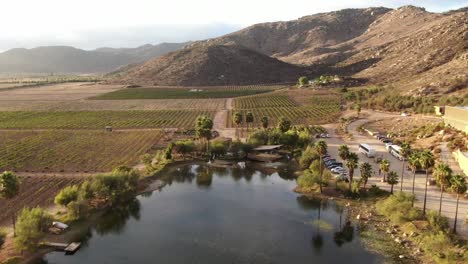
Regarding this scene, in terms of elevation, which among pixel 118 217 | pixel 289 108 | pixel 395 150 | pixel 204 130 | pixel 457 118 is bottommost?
pixel 118 217

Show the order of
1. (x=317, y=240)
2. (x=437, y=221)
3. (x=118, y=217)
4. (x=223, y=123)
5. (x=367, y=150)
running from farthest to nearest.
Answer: (x=223, y=123)
(x=367, y=150)
(x=118, y=217)
(x=317, y=240)
(x=437, y=221)

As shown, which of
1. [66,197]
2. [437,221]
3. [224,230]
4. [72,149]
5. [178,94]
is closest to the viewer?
[437,221]

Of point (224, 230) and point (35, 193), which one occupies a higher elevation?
point (35, 193)

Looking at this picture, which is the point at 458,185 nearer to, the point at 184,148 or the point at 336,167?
the point at 336,167

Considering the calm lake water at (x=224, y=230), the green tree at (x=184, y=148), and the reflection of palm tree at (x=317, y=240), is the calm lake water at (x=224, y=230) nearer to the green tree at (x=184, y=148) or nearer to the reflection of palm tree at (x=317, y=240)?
the reflection of palm tree at (x=317, y=240)

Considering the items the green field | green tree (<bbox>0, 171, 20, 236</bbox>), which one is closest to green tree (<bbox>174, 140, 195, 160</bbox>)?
green tree (<bbox>0, 171, 20, 236</bbox>)

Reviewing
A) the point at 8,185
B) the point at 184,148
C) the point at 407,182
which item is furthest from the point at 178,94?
the point at 8,185

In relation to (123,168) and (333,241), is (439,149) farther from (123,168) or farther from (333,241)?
(123,168)
